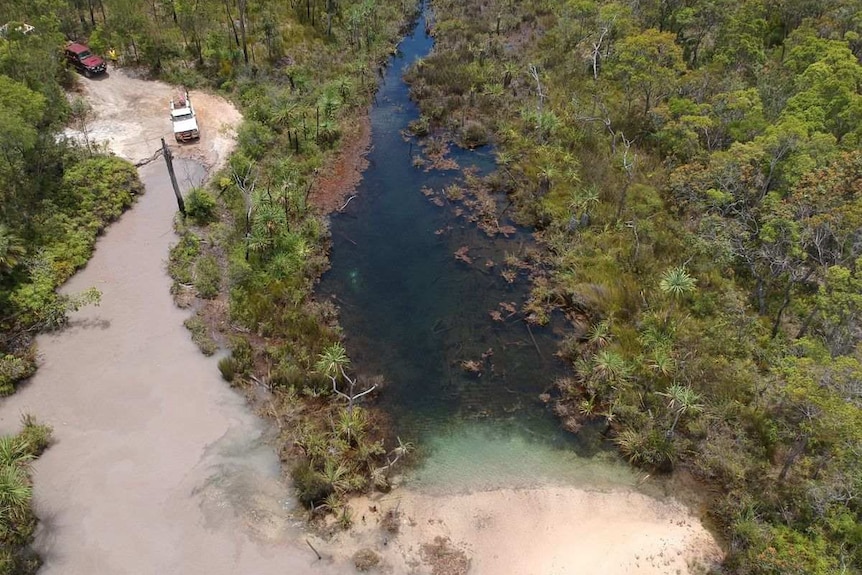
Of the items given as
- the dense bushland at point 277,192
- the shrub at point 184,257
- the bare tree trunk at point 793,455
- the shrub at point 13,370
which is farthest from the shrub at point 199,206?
the bare tree trunk at point 793,455

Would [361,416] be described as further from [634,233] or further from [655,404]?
[634,233]

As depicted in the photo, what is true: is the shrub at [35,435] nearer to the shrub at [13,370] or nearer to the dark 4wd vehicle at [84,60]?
the shrub at [13,370]

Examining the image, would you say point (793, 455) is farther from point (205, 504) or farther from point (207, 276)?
point (207, 276)

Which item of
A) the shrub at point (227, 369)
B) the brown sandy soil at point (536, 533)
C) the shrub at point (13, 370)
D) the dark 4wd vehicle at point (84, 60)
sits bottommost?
the brown sandy soil at point (536, 533)

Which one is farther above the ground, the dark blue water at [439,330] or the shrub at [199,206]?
the shrub at [199,206]

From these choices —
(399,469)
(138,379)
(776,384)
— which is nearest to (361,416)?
(399,469)

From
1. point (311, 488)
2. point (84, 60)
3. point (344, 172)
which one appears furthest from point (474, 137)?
point (84, 60)
